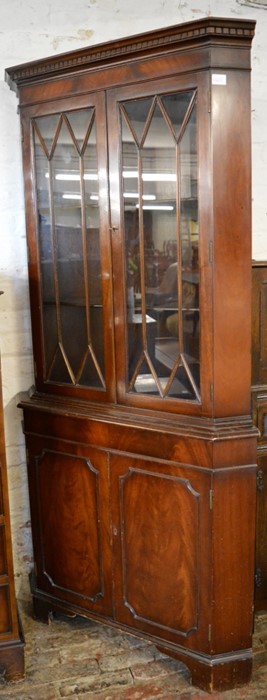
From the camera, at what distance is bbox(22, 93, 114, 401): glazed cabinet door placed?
211 centimetres

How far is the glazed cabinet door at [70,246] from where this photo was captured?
2.11m

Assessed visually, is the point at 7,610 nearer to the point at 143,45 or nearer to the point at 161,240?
the point at 161,240

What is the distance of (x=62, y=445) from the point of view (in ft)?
7.58

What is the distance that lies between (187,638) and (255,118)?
6.73ft

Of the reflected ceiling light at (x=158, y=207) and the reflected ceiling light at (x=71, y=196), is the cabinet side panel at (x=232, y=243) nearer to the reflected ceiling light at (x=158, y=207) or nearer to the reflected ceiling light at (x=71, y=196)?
the reflected ceiling light at (x=158, y=207)

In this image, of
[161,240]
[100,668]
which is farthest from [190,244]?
[100,668]

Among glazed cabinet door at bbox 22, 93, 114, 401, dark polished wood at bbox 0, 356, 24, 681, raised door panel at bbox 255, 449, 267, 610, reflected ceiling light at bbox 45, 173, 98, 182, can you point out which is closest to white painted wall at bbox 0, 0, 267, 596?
glazed cabinet door at bbox 22, 93, 114, 401

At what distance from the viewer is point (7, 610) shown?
220 cm

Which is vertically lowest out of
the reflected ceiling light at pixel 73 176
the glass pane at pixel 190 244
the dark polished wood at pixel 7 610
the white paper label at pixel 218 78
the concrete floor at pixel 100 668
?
the concrete floor at pixel 100 668

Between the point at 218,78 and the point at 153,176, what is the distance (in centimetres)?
36

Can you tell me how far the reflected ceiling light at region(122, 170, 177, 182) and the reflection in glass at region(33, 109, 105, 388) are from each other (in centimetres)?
14

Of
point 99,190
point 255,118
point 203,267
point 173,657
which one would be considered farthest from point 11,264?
point 173,657

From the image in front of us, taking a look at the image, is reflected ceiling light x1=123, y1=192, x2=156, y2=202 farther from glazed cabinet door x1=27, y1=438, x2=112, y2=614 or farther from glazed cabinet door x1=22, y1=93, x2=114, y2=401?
glazed cabinet door x1=27, y1=438, x2=112, y2=614

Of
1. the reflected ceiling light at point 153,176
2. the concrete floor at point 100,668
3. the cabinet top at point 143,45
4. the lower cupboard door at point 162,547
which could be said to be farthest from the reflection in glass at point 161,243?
the concrete floor at point 100,668
